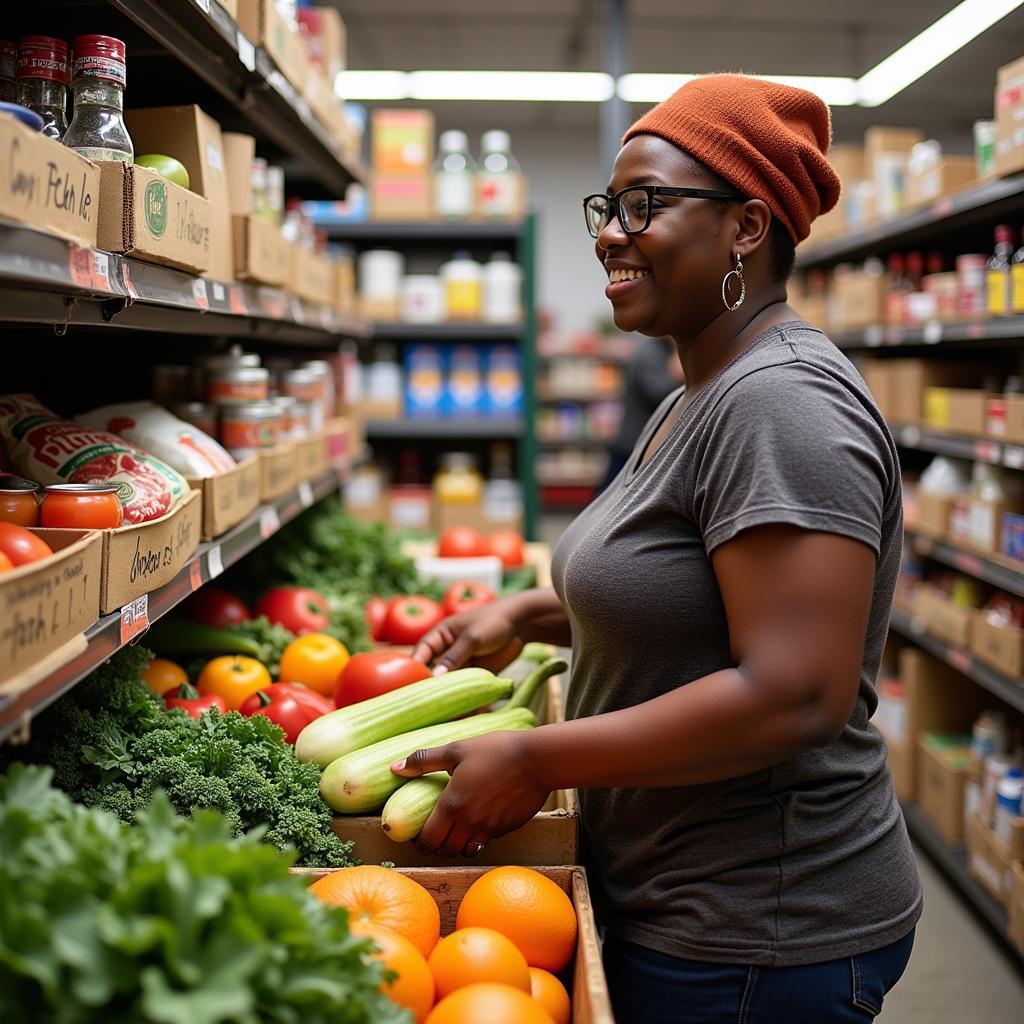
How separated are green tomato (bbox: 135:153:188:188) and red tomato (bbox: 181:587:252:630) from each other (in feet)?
3.62

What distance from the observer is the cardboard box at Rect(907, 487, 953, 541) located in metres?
4.09

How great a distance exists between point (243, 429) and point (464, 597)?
0.93 meters

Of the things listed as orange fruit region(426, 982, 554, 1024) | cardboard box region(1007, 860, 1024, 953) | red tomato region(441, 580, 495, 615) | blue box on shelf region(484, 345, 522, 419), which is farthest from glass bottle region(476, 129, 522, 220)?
orange fruit region(426, 982, 554, 1024)

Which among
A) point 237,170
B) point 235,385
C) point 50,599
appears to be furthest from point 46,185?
point 235,385

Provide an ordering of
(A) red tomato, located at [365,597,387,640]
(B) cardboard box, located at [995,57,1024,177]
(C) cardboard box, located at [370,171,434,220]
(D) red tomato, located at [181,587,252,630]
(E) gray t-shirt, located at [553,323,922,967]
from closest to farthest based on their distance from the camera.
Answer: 1. (E) gray t-shirt, located at [553,323,922,967]
2. (D) red tomato, located at [181,587,252,630]
3. (A) red tomato, located at [365,597,387,640]
4. (B) cardboard box, located at [995,57,1024,177]
5. (C) cardboard box, located at [370,171,434,220]

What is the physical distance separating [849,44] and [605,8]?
223cm

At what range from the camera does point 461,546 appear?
3912 mm

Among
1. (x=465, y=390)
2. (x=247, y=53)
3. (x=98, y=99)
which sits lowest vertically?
(x=465, y=390)

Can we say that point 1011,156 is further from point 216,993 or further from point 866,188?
point 216,993

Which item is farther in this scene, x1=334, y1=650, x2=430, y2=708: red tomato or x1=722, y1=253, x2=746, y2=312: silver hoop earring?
x1=334, y1=650, x2=430, y2=708: red tomato

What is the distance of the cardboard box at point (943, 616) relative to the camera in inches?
151

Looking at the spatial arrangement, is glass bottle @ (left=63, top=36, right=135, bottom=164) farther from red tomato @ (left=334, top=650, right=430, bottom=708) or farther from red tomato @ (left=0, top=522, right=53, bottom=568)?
red tomato @ (left=334, top=650, right=430, bottom=708)

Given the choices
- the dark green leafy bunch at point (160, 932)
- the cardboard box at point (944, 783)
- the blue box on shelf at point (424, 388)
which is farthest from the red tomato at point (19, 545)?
the blue box on shelf at point (424, 388)

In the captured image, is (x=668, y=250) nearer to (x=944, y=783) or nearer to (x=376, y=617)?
(x=376, y=617)
